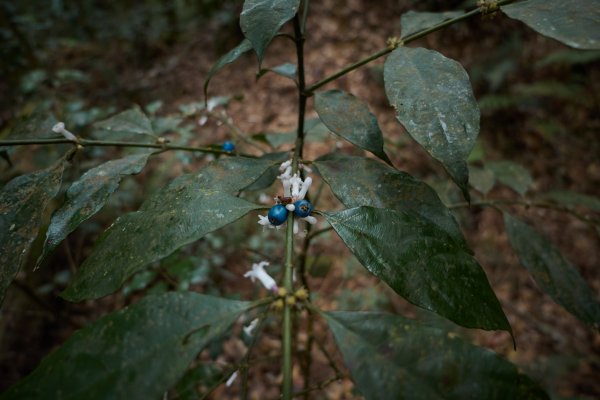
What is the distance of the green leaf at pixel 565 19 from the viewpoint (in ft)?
1.96

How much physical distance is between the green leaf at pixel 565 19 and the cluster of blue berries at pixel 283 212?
1.59ft

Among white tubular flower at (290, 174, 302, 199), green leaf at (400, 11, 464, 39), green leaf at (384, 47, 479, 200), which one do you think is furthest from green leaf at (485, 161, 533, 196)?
white tubular flower at (290, 174, 302, 199)

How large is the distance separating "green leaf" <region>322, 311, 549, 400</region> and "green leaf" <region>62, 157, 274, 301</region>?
0.27 meters

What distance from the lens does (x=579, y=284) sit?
37.7 inches

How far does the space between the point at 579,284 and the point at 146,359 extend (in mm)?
1008

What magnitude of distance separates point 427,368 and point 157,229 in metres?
0.43

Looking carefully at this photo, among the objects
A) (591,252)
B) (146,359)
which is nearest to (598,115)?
(591,252)

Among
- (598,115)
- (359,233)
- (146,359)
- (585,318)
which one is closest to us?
(146,359)

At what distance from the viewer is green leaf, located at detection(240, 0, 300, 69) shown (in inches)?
25.5

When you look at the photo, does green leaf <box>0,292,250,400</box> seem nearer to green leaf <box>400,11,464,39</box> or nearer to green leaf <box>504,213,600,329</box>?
green leaf <box>400,11,464,39</box>

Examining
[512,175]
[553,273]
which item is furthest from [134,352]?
[512,175]

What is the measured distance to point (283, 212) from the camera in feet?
2.22

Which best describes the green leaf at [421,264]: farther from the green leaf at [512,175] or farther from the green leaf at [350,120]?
the green leaf at [512,175]

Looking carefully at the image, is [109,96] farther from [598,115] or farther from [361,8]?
[598,115]
